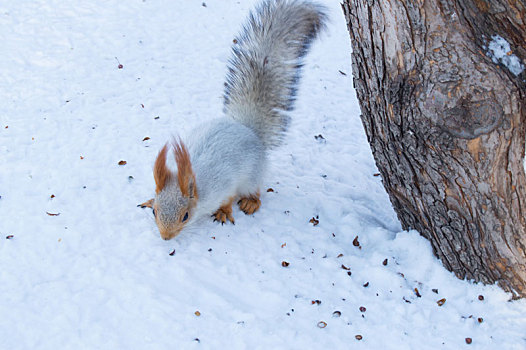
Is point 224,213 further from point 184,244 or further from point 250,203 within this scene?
point 184,244

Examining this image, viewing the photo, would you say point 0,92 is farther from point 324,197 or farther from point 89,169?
point 324,197

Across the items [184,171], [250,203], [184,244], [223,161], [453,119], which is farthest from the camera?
[250,203]

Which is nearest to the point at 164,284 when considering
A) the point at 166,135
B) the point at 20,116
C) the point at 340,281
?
the point at 340,281

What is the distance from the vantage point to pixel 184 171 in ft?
8.11

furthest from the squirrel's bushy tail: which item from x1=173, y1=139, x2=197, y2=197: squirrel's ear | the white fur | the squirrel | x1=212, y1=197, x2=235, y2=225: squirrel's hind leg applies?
x1=173, y1=139, x2=197, y2=197: squirrel's ear

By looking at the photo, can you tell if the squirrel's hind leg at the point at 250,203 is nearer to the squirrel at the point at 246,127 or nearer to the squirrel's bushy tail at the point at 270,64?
the squirrel at the point at 246,127

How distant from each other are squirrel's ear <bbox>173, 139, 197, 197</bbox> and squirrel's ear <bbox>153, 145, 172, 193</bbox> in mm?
63

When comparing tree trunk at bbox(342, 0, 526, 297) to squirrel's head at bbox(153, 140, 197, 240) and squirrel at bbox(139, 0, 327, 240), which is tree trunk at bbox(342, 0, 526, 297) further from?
squirrel's head at bbox(153, 140, 197, 240)

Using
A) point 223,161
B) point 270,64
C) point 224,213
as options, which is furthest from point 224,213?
point 270,64

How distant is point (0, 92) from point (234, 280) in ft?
8.19

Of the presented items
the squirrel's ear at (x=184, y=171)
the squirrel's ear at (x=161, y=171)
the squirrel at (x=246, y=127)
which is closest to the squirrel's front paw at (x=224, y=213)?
the squirrel at (x=246, y=127)

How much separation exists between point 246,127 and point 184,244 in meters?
0.83

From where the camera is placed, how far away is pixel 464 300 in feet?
7.64

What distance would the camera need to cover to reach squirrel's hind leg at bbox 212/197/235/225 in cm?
286
